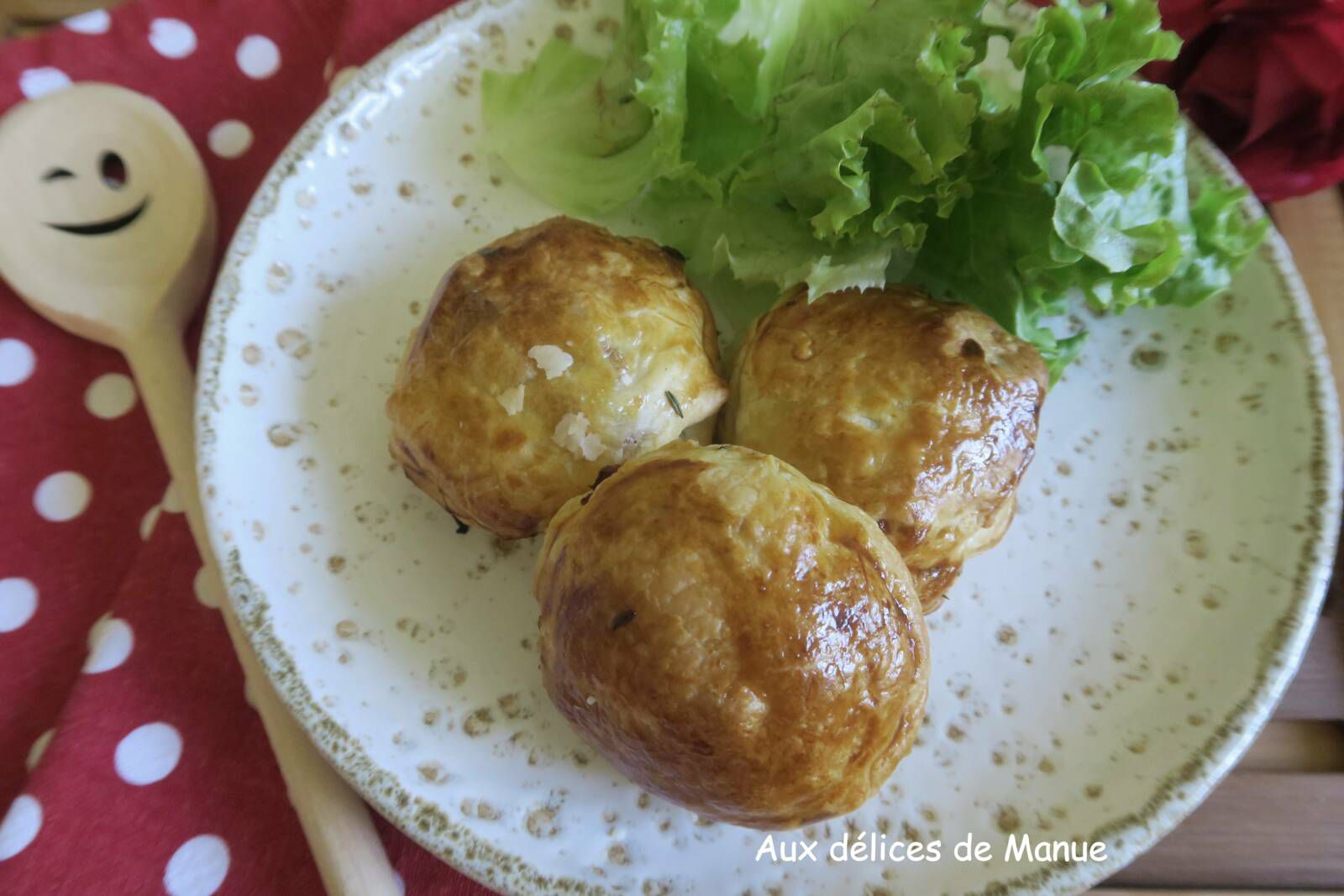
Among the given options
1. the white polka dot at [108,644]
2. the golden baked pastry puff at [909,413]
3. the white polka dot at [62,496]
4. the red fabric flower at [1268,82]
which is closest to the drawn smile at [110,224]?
the white polka dot at [62,496]

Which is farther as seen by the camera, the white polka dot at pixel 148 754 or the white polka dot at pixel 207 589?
the white polka dot at pixel 207 589

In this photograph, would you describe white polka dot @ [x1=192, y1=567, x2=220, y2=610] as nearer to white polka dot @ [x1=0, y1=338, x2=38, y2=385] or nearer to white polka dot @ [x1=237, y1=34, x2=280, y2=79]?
white polka dot @ [x1=0, y1=338, x2=38, y2=385]

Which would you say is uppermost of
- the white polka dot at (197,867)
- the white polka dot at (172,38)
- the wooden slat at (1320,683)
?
the white polka dot at (172,38)

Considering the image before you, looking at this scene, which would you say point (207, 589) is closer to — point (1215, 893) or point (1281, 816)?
point (1215, 893)

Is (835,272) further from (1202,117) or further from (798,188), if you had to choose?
(1202,117)

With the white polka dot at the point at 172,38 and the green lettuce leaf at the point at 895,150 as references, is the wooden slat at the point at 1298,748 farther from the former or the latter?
the white polka dot at the point at 172,38

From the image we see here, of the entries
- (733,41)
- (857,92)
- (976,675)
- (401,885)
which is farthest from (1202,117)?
(401,885)

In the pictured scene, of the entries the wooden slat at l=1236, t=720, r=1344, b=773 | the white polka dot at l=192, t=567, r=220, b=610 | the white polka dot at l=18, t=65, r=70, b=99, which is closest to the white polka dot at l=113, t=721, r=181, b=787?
the white polka dot at l=192, t=567, r=220, b=610
